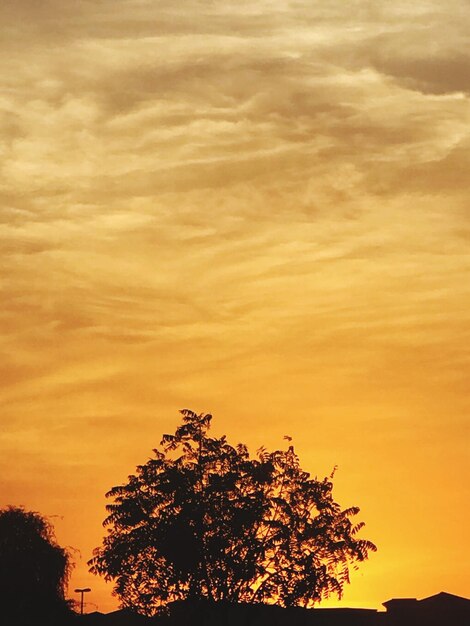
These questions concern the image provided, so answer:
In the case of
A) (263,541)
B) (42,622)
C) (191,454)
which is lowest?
(42,622)

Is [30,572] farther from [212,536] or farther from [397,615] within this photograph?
[397,615]

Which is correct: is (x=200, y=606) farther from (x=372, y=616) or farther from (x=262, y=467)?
(x=372, y=616)

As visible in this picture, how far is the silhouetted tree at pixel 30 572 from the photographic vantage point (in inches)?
2911

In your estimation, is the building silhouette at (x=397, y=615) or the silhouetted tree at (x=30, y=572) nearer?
the silhouetted tree at (x=30, y=572)

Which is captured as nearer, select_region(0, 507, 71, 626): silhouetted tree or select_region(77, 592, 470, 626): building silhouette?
select_region(0, 507, 71, 626): silhouetted tree

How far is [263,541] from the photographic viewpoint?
81750 millimetres

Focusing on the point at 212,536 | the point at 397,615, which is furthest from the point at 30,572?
the point at 397,615

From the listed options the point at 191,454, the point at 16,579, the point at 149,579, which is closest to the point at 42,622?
the point at 16,579

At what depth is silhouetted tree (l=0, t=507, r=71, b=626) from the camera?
73.9 metres

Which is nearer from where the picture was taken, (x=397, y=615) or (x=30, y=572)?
(x=30, y=572)

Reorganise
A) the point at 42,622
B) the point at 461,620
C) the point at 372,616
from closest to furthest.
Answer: the point at 42,622 < the point at 461,620 < the point at 372,616

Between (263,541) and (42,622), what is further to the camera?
(263,541)

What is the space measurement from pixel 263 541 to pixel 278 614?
599 centimetres

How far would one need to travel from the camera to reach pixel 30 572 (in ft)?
254
